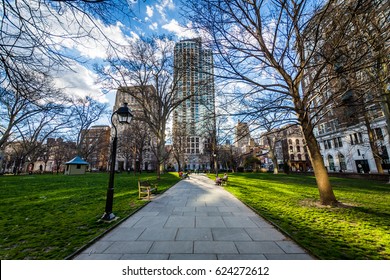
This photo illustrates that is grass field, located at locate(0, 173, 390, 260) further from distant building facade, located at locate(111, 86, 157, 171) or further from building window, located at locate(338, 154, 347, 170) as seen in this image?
building window, located at locate(338, 154, 347, 170)

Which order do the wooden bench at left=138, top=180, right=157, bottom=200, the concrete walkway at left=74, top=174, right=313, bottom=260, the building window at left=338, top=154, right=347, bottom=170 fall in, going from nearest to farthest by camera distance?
the concrete walkway at left=74, top=174, right=313, bottom=260 < the wooden bench at left=138, top=180, right=157, bottom=200 < the building window at left=338, top=154, right=347, bottom=170

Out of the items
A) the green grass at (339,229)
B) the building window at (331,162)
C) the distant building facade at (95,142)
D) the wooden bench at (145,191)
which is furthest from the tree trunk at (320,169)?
the building window at (331,162)

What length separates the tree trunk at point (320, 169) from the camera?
6706mm

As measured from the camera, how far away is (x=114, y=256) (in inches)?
118

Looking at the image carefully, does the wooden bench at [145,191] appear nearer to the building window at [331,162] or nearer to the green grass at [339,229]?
the green grass at [339,229]

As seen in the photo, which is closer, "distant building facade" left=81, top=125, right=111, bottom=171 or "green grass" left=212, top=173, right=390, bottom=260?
"green grass" left=212, top=173, right=390, bottom=260

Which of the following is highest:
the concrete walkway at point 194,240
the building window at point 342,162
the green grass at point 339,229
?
the building window at point 342,162

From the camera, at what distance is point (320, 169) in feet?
22.6

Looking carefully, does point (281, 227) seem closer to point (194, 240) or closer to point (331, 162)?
point (194, 240)

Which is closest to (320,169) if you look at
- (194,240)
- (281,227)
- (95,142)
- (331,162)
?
(281,227)

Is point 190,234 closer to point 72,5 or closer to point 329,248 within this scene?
point 329,248

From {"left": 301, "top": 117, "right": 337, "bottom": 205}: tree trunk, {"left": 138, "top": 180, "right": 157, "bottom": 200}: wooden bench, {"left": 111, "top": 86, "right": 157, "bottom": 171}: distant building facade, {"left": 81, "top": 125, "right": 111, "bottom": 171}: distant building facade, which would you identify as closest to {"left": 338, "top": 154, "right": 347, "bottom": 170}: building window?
{"left": 301, "top": 117, "right": 337, "bottom": 205}: tree trunk

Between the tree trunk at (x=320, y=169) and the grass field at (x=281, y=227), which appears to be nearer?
the grass field at (x=281, y=227)

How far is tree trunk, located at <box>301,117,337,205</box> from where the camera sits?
6.71 metres
